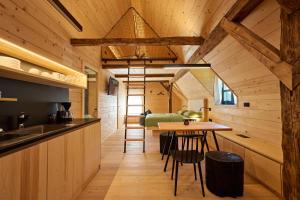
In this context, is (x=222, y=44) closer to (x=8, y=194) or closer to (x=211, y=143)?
(x=211, y=143)

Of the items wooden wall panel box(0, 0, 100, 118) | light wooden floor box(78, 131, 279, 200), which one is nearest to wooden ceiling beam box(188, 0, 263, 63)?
light wooden floor box(78, 131, 279, 200)

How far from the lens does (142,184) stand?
2459 millimetres

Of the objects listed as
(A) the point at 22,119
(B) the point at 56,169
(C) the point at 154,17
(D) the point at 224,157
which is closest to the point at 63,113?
(A) the point at 22,119

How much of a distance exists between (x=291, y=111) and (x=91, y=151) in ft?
8.15

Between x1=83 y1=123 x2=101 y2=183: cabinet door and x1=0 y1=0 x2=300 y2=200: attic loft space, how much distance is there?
0.05ft

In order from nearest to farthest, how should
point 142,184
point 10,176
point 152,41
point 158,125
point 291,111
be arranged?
point 10,176
point 291,111
point 142,184
point 158,125
point 152,41

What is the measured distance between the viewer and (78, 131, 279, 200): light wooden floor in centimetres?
215

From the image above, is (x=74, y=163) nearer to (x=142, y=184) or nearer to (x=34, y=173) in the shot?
(x=34, y=173)

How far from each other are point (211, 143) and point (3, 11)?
4.45m

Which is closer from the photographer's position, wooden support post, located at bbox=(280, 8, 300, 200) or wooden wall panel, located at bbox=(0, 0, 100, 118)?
wooden support post, located at bbox=(280, 8, 300, 200)

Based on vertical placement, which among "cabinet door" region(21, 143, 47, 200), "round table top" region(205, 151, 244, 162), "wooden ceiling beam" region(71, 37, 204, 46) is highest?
"wooden ceiling beam" region(71, 37, 204, 46)

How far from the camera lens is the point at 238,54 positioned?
8.89 ft

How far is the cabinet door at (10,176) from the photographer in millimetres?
1027

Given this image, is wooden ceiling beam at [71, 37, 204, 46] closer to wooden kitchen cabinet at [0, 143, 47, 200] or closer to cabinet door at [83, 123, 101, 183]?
cabinet door at [83, 123, 101, 183]
